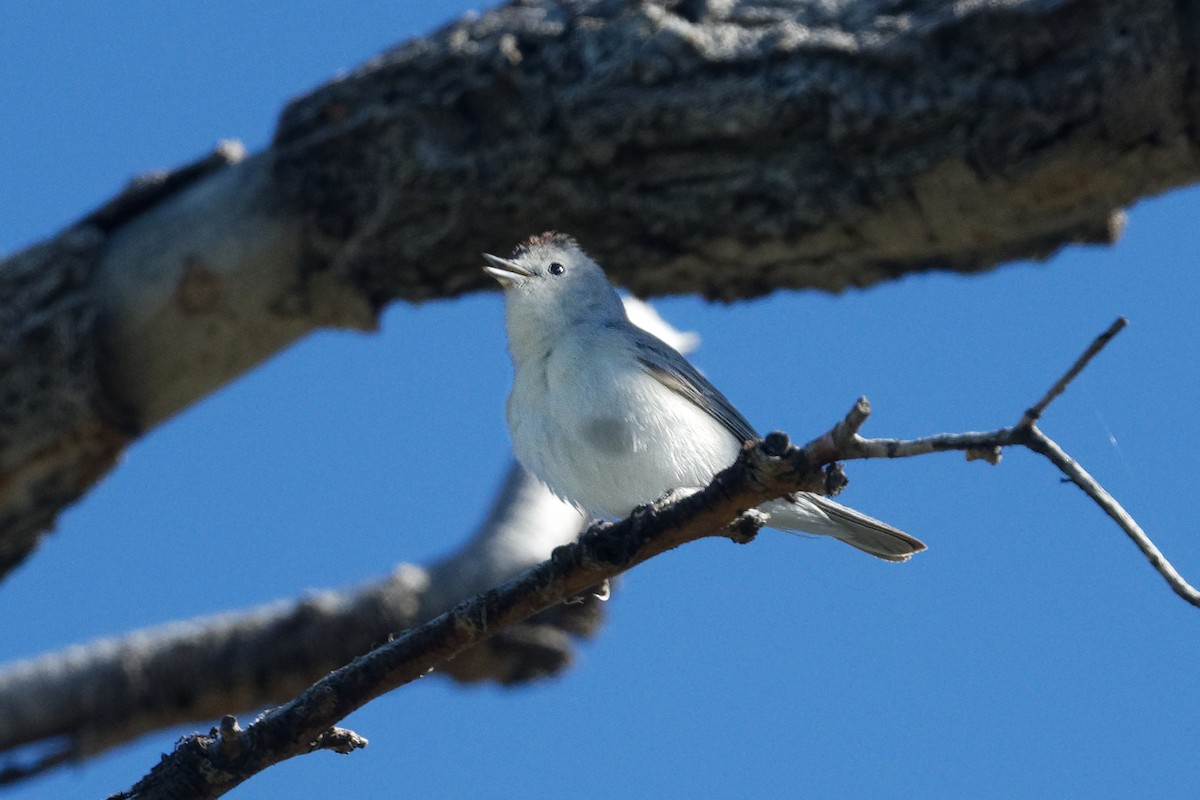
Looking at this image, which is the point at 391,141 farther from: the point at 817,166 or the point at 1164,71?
the point at 1164,71

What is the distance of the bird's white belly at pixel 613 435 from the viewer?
146 inches

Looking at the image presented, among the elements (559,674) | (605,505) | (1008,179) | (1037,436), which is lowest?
(1037,436)

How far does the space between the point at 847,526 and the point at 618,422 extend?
74 cm

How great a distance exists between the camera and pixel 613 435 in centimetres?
370

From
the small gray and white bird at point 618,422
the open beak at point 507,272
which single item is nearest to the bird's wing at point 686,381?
the small gray and white bird at point 618,422

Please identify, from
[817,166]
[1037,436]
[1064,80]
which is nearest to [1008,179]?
[1064,80]

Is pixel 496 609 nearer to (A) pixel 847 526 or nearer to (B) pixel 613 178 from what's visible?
(A) pixel 847 526

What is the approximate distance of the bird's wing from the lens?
13.0 ft

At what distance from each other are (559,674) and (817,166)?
3.03m

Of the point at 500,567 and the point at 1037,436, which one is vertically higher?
the point at 500,567

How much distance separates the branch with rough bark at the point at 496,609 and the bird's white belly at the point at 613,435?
46.7 inches

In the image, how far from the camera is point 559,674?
6336mm

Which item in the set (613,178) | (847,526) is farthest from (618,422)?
(613,178)

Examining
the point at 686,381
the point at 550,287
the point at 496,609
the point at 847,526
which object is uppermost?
the point at 550,287
